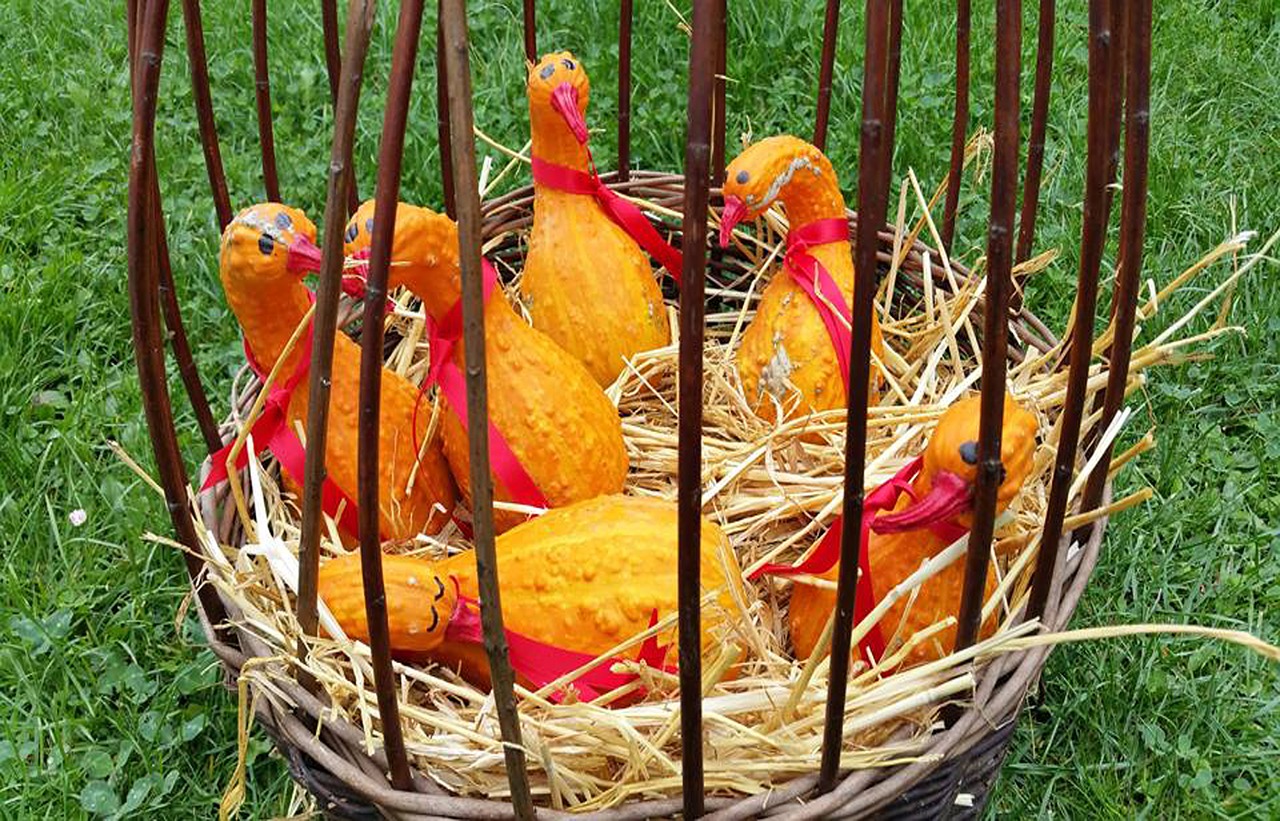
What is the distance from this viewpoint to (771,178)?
1665 mm

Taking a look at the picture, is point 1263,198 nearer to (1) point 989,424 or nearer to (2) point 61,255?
(1) point 989,424

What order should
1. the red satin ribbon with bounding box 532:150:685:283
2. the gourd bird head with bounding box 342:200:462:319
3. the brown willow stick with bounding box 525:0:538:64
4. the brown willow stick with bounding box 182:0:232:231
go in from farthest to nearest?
1. the brown willow stick with bounding box 525:0:538:64
2. the red satin ribbon with bounding box 532:150:685:283
3. the brown willow stick with bounding box 182:0:232:231
4. the gourd bird head with bounding box 342:200:462:319

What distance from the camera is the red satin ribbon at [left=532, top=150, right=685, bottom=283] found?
1.75 metres

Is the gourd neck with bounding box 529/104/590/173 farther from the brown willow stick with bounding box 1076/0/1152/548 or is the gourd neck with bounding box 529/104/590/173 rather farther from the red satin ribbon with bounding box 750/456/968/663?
the brown willow stick with bounding box 1076/0/1152/548

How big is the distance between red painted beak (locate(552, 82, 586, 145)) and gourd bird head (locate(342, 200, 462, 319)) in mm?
260

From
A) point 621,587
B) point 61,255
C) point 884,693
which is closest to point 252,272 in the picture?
point 621,587

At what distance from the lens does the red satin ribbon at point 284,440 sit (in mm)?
1489

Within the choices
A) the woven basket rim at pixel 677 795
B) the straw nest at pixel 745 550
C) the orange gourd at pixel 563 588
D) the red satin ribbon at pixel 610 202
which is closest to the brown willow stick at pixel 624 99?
the straw nest at pixel 745 550

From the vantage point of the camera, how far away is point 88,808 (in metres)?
1.66

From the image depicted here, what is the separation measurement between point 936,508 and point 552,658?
410 mm

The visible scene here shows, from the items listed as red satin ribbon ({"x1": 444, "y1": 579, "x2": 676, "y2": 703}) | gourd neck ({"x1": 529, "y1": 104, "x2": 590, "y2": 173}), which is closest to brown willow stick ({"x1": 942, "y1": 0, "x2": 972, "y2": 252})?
gourd neck ({"x1": 529, "y1": 104, "x2": 590, "y2": 173})

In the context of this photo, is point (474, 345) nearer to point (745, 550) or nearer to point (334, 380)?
point (334, 380)

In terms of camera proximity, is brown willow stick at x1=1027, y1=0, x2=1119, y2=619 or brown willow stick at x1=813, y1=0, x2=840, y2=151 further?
brown willow stick at x1=813, y1=0, x2=840, y2=151

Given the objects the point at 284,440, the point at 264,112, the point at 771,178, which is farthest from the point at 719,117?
the point at 284,440
